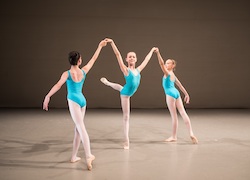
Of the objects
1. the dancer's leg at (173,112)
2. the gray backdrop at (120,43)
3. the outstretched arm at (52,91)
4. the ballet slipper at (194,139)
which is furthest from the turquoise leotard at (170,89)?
the gray backdrop at (120,43)

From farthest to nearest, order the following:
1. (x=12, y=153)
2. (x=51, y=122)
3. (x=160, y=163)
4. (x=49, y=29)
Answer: (x=49, y=29)
(x=51, y=122)
(x=12, y=153)
(x=160, y=163)

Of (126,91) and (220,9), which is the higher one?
(220,9)

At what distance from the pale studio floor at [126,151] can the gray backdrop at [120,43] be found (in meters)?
1.65

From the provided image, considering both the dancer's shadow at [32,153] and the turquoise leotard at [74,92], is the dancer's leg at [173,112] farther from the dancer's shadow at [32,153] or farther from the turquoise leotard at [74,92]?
the turquoise leotard at [74,92]

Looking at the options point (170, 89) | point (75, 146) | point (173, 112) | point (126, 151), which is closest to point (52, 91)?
point (75, 146)

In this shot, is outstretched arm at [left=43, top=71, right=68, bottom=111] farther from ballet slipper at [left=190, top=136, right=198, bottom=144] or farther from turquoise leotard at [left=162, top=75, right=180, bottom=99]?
ballet slipper at [left=190, top=136, right=198, bottom=144]

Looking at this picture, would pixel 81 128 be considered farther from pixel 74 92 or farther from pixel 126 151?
pixel 126 151

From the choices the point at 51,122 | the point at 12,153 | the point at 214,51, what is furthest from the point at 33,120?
the point at 214,51

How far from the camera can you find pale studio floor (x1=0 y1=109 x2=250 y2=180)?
3.18 m

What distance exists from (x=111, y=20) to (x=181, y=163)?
5664mm

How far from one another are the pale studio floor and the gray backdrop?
1.65 m

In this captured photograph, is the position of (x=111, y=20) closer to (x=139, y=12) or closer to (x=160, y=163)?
(x=139, y=12)

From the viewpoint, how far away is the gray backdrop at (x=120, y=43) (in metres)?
8.40

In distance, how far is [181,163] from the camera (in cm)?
354
